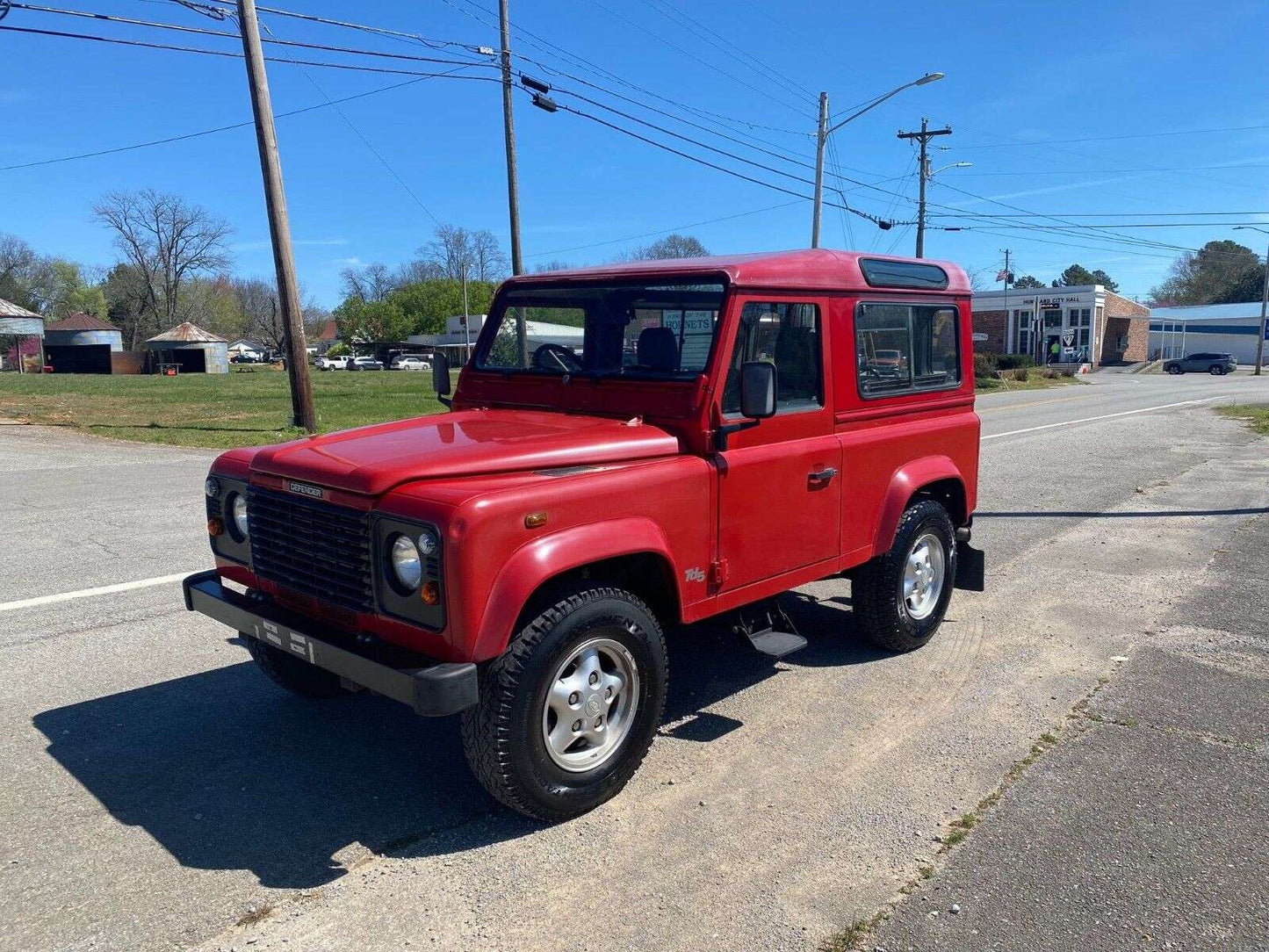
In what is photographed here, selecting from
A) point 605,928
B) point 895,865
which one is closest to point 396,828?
point 605,928

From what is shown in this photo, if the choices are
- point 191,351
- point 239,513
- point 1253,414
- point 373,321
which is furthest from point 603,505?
point 373,321

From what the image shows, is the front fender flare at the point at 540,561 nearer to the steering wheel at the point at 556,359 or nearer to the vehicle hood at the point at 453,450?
the vehicle hood at the point at 453,450

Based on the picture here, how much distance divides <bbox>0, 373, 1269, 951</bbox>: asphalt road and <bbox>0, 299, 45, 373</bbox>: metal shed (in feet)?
200

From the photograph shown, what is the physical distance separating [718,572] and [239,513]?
2.08 m

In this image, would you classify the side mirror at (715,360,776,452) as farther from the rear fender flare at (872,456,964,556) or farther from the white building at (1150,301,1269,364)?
the white building at (1150,301,1269,364)

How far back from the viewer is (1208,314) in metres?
89.6

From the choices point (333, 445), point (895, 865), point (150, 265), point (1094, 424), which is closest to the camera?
point (895, 865)

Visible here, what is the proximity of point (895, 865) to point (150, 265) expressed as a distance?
104000 millimetres

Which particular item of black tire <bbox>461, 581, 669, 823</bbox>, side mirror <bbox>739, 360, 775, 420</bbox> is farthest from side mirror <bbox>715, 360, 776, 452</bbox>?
black tire <bbox>461, 581, 669, 823</bbox>

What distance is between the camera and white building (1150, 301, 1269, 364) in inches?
3251

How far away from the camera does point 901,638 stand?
18.0ft

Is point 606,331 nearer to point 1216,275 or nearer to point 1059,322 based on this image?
point 1059,322

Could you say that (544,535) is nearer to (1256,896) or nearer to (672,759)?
(672,759)

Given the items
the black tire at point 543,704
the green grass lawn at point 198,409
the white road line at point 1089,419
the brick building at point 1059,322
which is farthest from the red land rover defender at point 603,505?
the brick building at point 1059,322
